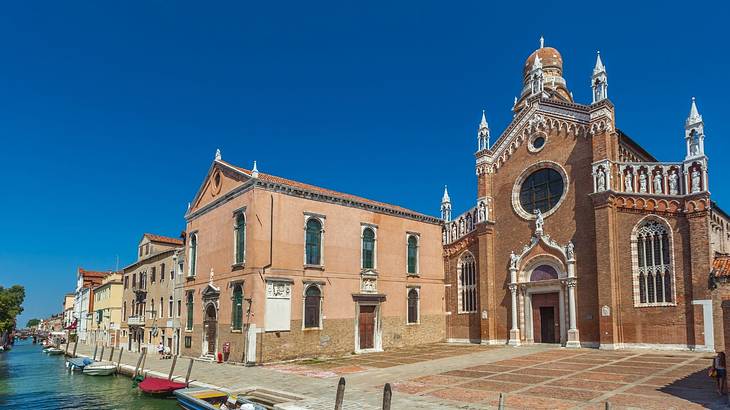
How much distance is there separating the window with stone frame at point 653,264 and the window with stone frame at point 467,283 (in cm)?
1000

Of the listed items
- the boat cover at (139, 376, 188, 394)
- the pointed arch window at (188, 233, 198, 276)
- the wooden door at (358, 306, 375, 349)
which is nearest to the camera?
the boat cover at (139, 376, 188, 394)

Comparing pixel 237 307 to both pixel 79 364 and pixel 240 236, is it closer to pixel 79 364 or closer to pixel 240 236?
pixel 240 236

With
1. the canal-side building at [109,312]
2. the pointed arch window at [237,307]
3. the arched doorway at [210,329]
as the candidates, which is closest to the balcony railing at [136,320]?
the canal-side building at [109,312]

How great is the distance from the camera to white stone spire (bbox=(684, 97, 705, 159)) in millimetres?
24969

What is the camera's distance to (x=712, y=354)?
22.5 meters

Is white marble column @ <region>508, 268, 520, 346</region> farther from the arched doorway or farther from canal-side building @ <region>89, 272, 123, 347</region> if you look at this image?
canal-side building @ <region>89, 272, 123, 347</region>

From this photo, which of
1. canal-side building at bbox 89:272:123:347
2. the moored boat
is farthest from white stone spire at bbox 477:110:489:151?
canal-side building at bbox 89:272:123:347

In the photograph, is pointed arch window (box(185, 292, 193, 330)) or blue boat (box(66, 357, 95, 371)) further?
blue boat (box(66, 357, 95, 371))

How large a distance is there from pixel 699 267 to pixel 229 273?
22.9 metres

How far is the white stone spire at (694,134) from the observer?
24969 millimetres

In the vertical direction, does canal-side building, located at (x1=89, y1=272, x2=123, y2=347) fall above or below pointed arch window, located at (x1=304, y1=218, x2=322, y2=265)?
below

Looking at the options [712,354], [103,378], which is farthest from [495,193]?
[103,378]

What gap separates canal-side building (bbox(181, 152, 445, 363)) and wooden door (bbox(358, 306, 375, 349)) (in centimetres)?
6

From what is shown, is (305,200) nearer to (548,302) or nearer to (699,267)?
(548,302)
